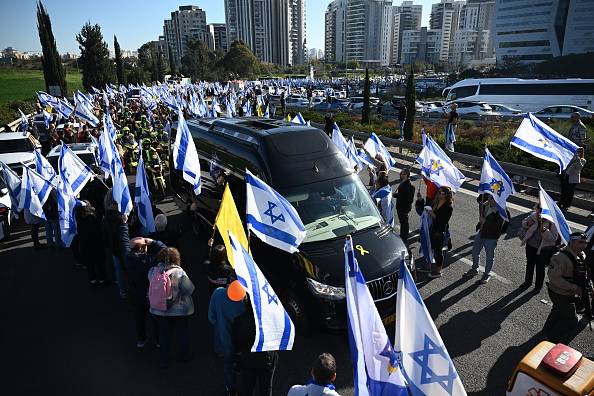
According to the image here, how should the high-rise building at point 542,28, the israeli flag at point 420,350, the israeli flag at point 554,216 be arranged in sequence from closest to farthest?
the israeli flag at point 420,350 < the israeli flag at point 554,216 < the high-rise building at point 542,28

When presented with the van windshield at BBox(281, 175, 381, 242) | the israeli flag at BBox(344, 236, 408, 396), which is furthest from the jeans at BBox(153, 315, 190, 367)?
the israeli flag at BBox(344, 236, 408, 396)

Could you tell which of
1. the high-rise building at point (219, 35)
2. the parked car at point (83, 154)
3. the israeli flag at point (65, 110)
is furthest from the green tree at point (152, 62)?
the high-rise building at point (219, 35)

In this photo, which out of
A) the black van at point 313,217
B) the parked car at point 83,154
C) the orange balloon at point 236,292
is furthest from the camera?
the parked car at point 83,154

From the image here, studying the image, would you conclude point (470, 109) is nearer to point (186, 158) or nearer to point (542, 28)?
point (186, 158)

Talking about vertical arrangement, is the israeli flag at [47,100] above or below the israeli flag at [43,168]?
above

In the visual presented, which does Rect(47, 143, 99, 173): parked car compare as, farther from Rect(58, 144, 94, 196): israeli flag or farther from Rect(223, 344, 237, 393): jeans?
Rect(223, 344, 237, 393): jeans

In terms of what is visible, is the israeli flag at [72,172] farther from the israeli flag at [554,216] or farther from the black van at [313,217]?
the israeli flag at [554,216]

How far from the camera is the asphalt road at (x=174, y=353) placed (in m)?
4.73

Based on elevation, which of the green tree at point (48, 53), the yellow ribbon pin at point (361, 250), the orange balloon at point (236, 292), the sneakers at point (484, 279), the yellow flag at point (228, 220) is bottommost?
the sneakers at point (484, 279)

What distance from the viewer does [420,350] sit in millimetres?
3037

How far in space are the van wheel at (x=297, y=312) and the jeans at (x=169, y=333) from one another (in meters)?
1.36

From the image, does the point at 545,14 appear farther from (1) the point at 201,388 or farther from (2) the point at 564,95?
(1) the point at 201,388

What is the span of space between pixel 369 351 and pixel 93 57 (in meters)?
54.5

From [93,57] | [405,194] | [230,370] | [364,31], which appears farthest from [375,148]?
[364,31]
